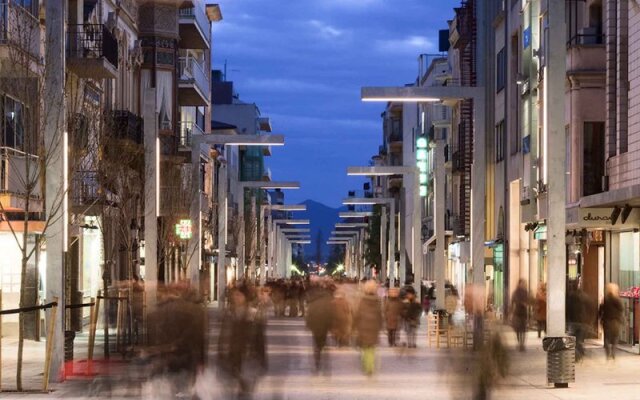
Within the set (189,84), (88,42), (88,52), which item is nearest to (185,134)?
(189,84)

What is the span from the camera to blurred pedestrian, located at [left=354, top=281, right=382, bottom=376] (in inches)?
1096

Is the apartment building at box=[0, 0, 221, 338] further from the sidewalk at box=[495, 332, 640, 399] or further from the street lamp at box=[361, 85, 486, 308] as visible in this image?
the sidewalk at box=[495, 332, 640, 399]

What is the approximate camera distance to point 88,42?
4322 cm

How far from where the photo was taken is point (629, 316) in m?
36.7

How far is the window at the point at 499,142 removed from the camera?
195ft

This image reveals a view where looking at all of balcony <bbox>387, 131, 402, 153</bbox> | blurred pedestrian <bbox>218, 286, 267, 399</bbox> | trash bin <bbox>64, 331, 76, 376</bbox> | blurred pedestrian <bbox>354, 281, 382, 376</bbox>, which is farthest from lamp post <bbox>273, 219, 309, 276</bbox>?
blurred pedestrian <bbox>218, 286, 267, 399</bbox>

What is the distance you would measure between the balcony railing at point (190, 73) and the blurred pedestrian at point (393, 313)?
3124 centimetres

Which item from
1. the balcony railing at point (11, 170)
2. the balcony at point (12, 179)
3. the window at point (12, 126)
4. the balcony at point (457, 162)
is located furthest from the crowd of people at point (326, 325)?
the balcony at point (457, 162)

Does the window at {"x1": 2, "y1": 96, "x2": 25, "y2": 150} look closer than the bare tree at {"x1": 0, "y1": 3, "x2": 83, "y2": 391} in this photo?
No

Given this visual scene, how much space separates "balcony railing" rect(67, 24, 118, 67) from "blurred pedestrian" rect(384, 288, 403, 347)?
11.5m

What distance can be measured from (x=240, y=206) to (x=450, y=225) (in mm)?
14222

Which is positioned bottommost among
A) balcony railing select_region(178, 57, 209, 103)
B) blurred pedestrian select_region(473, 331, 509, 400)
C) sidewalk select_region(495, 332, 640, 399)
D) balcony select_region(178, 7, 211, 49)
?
sidewalk select_region(495, 332, 640, 399)

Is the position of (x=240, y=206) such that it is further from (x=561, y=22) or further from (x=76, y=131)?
(x=561, y=22)

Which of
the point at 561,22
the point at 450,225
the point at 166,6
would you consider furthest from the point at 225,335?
the point at 450,225
